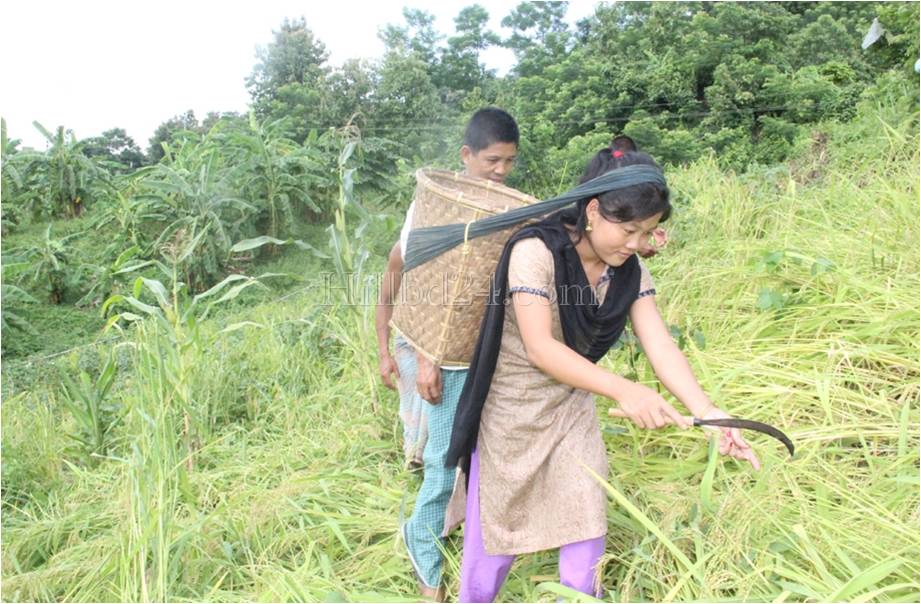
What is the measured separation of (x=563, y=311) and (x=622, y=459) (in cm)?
84

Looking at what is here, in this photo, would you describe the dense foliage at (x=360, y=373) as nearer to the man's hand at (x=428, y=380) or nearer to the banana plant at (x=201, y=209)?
the banana plant at (x=201, y=209)

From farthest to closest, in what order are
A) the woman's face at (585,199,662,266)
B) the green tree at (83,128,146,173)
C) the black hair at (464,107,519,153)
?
1. the green tree at (83,128,146,173)
2. the black hair at (464,107,519,153)
3. the woman's face at (585,199,662,266)

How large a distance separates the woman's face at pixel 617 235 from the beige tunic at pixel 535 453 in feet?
0.35

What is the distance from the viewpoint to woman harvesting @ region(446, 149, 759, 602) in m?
1.57

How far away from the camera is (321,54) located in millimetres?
9820

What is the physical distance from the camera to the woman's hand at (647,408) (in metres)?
1.45

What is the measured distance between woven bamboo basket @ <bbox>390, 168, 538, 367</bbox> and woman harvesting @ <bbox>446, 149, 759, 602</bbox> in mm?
115

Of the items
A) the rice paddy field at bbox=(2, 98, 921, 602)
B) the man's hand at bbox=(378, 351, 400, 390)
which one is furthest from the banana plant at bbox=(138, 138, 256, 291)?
the man's hand at bbox=(378, 351, 400, 390)

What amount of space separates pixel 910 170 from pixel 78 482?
3.91 metres

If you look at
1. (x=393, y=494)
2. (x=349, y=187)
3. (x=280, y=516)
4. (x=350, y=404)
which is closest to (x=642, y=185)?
(x=393, y=494)

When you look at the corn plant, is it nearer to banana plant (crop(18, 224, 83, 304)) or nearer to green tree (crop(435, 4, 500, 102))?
banana plant (crop(18, 224, 83, 304))

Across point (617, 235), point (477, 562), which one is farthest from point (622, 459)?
point (617, 235)

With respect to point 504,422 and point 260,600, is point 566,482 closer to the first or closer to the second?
point 504,422

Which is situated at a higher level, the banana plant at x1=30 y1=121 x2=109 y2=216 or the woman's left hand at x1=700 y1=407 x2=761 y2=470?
the banana plant at x1=30 y1=121 x2=109 y2=216
